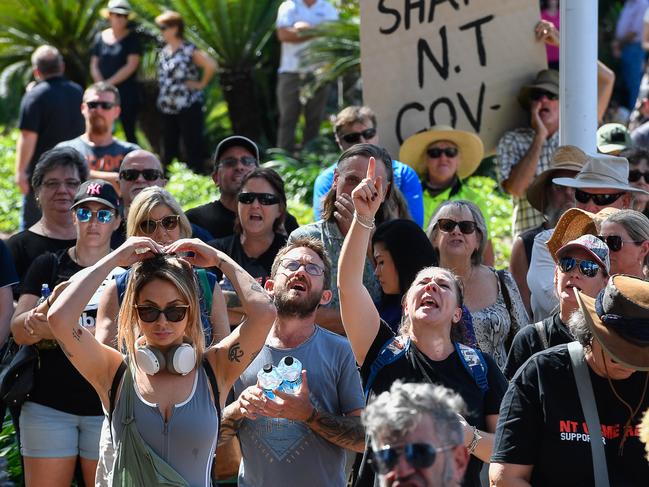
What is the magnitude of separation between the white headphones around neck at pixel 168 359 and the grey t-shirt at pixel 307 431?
2.02 ft

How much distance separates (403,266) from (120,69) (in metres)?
8.01

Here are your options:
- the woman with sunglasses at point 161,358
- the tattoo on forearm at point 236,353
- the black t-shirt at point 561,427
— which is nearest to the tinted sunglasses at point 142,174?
the woman with sunglasses at point 161,358

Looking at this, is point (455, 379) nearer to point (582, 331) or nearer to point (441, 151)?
point (582, 331)

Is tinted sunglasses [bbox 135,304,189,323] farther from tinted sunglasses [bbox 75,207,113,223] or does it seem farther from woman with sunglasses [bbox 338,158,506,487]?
tinted sunglasses [bbox 75,207,113,223]

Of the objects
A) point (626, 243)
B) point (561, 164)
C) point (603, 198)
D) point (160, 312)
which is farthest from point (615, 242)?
point (160, 312)

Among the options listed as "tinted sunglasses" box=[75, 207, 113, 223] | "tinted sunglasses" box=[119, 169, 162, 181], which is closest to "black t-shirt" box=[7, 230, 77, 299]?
"tinted sunglasses" box=[75, 207, 113, 223]

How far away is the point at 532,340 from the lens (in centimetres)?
493

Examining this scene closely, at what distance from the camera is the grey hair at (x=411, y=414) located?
3.11 meters

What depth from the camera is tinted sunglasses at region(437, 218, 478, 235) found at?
19.7ft

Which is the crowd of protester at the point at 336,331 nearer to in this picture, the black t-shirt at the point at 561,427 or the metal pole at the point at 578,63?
the black t-shirt at the point at 561,427

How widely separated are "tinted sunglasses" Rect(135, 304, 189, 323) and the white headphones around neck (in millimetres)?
104

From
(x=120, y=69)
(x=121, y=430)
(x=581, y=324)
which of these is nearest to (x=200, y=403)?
(x=121, y=430)

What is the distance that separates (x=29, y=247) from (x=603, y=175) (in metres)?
3.13

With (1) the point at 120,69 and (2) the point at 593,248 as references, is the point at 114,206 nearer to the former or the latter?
(2) the point at 593,248
